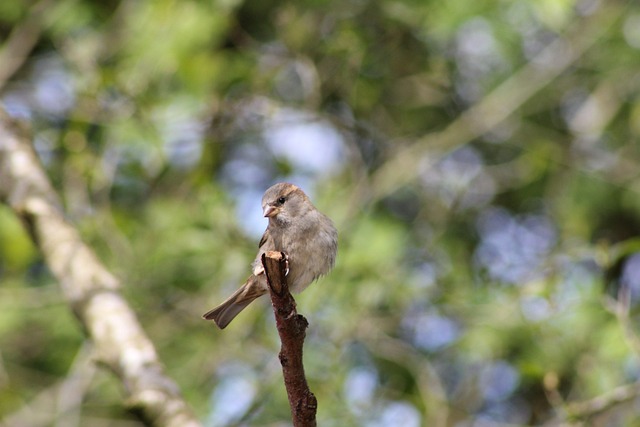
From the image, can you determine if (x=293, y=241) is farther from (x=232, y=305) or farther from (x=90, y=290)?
(x=90, y=290)

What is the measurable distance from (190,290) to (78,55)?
1874mm

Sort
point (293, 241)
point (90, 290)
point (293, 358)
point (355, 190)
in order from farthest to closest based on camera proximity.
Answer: point (355, 190)
point (90, 290)
point (293, 241)
point (293, 358)

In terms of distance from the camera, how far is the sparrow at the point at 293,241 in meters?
3.67

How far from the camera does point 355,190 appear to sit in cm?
647

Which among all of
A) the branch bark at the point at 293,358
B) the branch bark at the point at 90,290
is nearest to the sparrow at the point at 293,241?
the branch bark at the point at 90,290

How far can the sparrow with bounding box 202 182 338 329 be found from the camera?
12.0ft

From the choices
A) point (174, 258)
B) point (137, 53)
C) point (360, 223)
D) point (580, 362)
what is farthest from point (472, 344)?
point (137, 53)

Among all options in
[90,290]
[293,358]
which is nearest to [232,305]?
[90,290]

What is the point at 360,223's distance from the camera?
6.41 meters

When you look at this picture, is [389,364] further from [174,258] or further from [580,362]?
[174,258]

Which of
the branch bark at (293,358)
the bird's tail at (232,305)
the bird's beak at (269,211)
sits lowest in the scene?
the branch bark at (293,358)

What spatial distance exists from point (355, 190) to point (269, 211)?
279 cm

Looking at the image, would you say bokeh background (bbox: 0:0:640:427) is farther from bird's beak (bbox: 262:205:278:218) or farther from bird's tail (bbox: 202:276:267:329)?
bird's beak (bbox: 262:205:278:218)

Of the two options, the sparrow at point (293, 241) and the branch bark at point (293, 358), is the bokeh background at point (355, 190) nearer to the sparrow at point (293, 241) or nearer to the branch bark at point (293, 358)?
the sparrow at point (293, 241)
